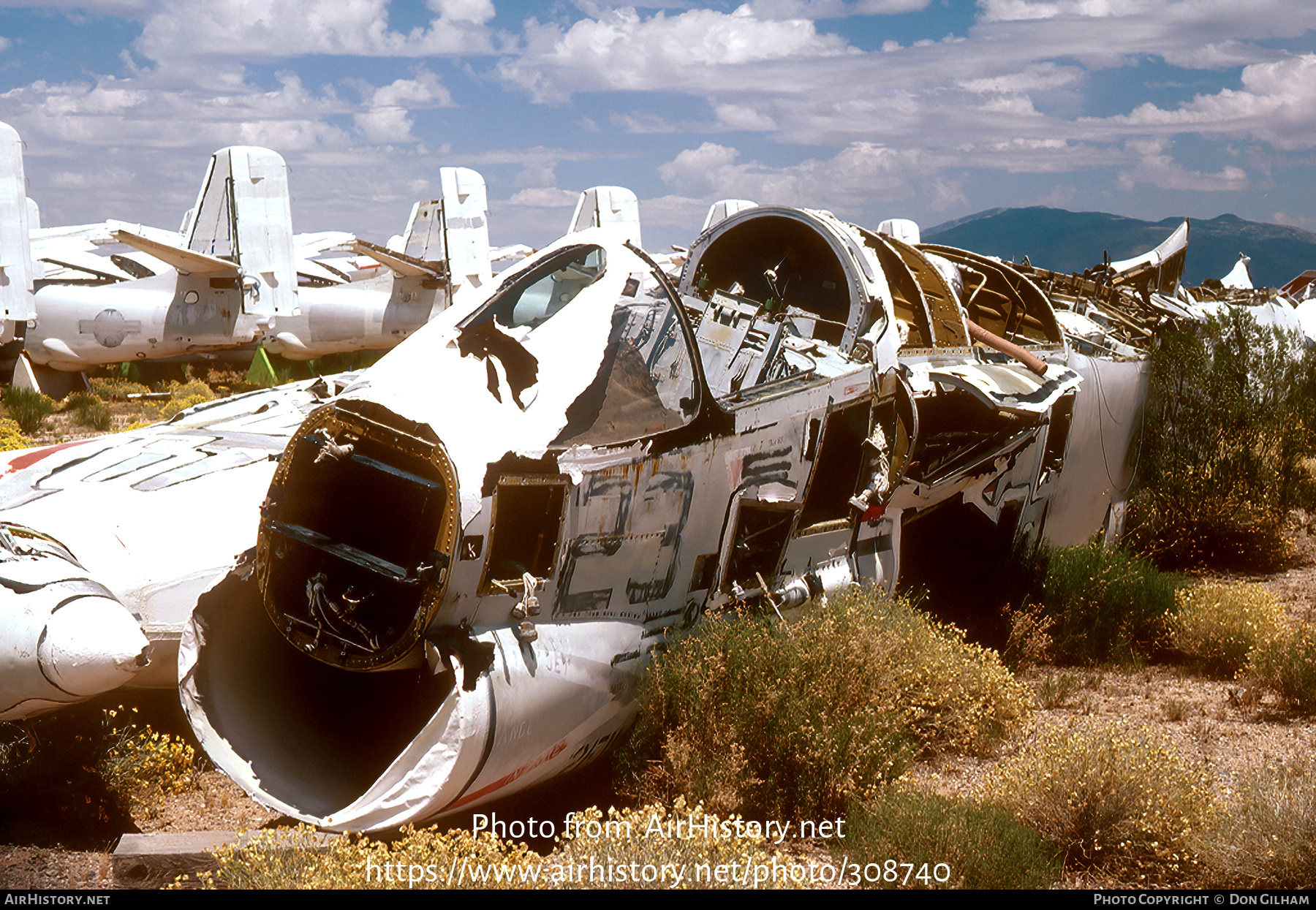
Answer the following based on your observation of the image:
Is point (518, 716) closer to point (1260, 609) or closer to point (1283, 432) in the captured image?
point (1260, 609)

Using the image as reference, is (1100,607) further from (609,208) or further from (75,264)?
(609,208)

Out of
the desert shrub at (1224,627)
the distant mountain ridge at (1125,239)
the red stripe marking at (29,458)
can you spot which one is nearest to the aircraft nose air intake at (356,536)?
the red stripe marking at (29,458)

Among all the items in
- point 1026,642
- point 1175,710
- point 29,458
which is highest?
point 29,458

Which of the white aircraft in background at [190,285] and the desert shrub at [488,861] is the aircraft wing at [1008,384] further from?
the white aircraft in background at [190,285]

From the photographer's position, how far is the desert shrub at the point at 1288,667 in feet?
25.3

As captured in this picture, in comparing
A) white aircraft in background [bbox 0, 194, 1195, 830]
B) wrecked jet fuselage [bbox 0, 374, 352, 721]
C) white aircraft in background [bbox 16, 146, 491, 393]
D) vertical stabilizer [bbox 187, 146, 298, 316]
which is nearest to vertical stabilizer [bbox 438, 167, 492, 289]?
white aircraft in background [bbox 16, 146, 491, 393]

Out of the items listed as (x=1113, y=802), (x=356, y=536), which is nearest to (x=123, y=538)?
(x=356, y=536)

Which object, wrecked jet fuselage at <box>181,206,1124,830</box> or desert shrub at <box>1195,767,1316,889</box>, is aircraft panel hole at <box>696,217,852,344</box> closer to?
wrecked jet fuselage at <box>181,206,1124,830</box>

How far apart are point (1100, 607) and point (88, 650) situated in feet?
26.9

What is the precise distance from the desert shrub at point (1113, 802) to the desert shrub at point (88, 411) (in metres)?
20.0

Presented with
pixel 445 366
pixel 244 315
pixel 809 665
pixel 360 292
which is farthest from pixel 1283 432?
pixel 360 292

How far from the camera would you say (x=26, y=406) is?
70.6 ft

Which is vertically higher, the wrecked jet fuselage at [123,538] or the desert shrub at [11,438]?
the wrecked jet fuselage at [123,538]
